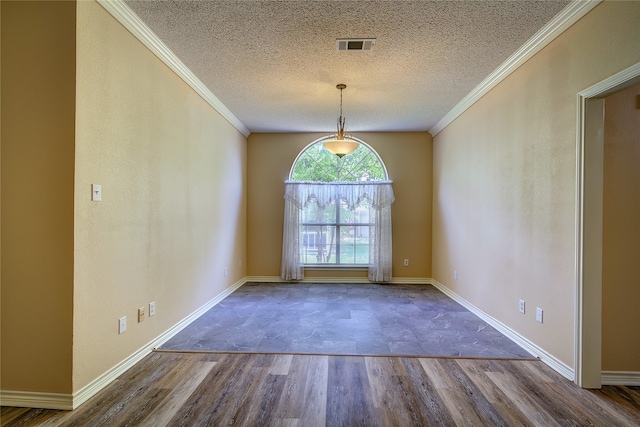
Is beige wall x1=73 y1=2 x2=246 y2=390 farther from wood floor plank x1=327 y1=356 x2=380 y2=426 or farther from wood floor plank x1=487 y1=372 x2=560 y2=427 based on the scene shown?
wood floor plank x1=487 y1=372 x2=560 y2=427

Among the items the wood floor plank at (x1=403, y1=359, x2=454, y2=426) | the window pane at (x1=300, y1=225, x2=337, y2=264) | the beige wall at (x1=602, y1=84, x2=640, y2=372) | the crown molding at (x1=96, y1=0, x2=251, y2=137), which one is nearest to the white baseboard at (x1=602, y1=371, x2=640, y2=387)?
the beige wall at (x1=602, y1=84, x2=640, y2=372)

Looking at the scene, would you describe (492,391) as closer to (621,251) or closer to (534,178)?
(621,251)

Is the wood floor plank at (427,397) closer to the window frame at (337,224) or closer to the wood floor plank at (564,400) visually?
the wood floor plank at (564,400)

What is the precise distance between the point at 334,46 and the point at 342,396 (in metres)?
2.75

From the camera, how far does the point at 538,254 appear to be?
2.57 meters

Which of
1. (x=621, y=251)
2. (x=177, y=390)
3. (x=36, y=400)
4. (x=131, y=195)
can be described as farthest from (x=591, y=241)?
(x=36, y=400)

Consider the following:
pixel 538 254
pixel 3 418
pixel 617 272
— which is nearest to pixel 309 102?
pixel 538 254

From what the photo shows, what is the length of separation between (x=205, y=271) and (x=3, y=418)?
2.14m

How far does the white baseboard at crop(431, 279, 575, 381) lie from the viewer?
2252 mm

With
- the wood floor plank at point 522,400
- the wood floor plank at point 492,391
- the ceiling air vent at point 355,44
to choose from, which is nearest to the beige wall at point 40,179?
the ceiling air vent at point 355,44

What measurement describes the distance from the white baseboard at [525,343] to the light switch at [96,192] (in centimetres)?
353

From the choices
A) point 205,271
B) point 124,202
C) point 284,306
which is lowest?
point 284,306

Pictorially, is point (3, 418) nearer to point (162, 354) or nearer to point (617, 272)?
point (162, 354)

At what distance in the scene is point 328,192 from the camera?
5.44 m
